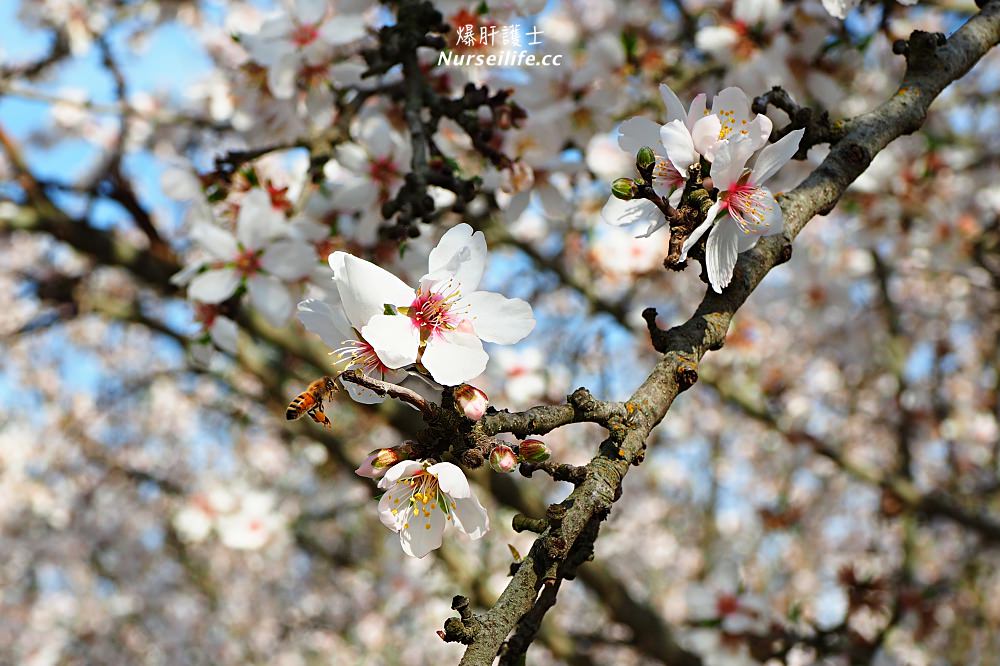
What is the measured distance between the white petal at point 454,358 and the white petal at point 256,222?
0.96 metres

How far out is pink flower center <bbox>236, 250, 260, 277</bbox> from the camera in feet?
6.10

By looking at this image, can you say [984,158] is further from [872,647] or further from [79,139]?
[79,139]

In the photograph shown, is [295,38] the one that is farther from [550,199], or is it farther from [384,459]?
[384,459]

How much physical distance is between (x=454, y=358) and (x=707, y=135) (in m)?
0.47

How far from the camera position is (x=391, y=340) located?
0.97m

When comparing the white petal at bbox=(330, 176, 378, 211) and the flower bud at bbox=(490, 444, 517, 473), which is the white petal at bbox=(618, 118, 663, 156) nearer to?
the flower bud at bbox=(490, 444, 517, 473)

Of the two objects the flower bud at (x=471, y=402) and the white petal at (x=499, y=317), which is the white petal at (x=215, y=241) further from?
the flower bud at (x=471, y=402)

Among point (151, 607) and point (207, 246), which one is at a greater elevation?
point (207, 246)

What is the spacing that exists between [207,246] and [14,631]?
7.79 metres

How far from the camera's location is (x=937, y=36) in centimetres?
126

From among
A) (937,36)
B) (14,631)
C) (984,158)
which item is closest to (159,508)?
(14,631)

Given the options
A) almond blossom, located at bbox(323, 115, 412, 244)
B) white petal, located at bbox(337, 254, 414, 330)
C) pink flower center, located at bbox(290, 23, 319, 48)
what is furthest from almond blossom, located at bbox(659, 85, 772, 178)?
pink flower center, located at bbox(290, 23, 319, 48)

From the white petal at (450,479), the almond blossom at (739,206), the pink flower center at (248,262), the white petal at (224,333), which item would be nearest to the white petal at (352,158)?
the pink flower center at (248,262)

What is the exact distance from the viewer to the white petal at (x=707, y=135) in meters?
1.10
